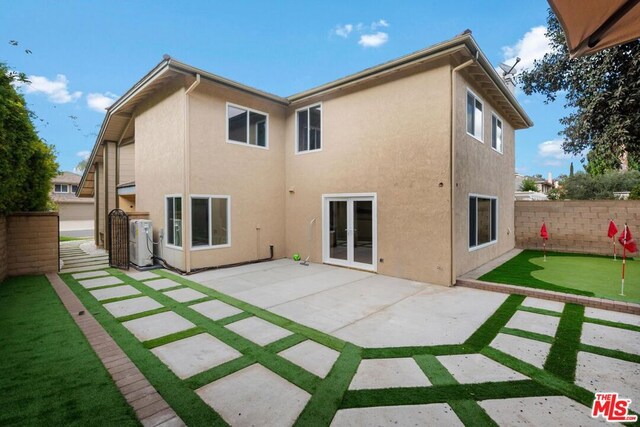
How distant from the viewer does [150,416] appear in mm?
2625

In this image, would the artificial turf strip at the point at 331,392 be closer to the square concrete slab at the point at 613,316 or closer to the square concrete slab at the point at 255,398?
the square concrete slab at the point at 255,398

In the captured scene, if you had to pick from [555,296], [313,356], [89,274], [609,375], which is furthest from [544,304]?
[89,274]

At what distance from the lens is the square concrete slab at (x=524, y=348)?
144 inches

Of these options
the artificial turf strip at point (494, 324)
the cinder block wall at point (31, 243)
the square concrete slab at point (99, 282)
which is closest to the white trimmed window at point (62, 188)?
the cinder block wall at point (31, 243)

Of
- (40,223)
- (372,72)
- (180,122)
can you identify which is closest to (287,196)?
(180,122)

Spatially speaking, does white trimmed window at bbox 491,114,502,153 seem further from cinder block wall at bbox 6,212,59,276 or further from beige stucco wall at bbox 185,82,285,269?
cinder block wall at bbox 6,212,59,276

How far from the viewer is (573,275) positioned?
7719mm

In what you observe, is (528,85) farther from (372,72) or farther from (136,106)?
(136,106)

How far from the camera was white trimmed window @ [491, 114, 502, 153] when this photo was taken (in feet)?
33.9

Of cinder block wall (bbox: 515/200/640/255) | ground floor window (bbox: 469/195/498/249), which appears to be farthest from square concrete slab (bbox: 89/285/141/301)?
cinder block wall (bbox: 515/200/640/255)

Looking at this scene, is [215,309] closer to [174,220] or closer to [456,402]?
[456,402]

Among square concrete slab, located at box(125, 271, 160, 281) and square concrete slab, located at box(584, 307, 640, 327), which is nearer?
square concrete slab, located at box(584, 307, 640, 327)

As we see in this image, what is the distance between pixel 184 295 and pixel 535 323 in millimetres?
6438

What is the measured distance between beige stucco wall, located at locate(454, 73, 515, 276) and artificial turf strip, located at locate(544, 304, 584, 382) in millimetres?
2532
